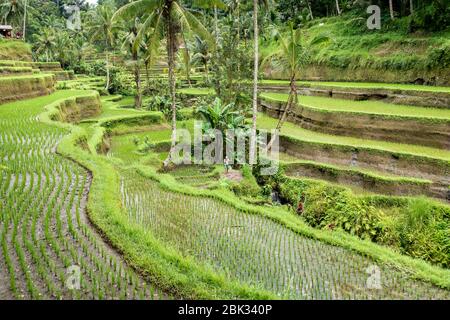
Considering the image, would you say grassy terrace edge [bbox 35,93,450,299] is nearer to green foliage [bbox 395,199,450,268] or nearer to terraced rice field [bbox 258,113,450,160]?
green foliage [bbox 395,199,450,268]

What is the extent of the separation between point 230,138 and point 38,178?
23.6ft

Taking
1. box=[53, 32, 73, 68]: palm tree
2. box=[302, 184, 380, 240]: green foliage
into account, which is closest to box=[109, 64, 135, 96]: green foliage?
box=[53, 32, 73, 68]: palm tree

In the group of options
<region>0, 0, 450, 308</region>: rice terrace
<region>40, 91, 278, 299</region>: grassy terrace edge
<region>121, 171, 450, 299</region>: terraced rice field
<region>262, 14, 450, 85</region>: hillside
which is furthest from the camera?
<region>262, 14, 450, 85</region>: hillside

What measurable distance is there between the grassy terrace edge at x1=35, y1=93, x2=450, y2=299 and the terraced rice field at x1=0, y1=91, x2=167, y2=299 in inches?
8.7

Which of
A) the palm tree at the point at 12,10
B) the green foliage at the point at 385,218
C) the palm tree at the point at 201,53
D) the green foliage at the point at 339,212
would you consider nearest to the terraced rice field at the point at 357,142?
the green foliage at the point at 385,218

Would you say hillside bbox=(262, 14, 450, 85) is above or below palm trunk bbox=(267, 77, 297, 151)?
above

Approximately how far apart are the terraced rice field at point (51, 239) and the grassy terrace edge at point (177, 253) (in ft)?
0.72

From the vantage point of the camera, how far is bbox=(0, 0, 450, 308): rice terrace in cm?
597

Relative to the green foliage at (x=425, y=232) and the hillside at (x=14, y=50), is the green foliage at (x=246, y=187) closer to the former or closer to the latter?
the green foliage at (x=425, y=232)

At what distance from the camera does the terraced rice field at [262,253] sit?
6.12m

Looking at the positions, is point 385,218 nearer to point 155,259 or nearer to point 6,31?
point 155,259

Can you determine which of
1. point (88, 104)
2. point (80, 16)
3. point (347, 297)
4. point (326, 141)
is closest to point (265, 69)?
point (88, 104)

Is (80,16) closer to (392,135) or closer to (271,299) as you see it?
(392,135)

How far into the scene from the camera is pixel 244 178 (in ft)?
42.1
